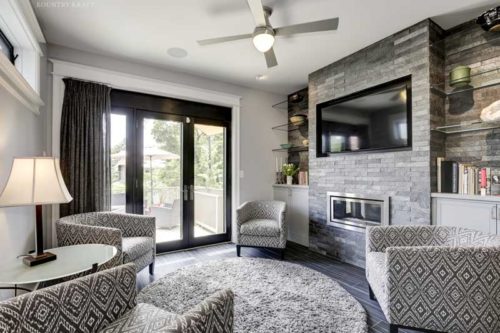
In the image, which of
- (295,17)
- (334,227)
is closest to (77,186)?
(295,17)

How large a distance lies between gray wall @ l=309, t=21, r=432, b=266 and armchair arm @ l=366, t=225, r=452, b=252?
310mm

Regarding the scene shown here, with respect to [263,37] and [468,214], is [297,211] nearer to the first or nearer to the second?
[468,214]

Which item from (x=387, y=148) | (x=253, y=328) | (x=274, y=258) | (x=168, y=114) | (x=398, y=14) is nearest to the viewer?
(x=253, y=328)

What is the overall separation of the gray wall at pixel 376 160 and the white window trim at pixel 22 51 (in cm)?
332

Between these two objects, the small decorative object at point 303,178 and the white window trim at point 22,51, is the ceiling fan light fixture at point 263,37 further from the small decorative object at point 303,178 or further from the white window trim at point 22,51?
the small decorative object at point 303,178

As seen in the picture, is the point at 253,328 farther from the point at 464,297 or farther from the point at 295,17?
the point at 295,17

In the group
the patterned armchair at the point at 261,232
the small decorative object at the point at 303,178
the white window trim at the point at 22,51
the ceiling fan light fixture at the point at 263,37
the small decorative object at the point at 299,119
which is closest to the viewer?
the white window trim at the point at 22,51

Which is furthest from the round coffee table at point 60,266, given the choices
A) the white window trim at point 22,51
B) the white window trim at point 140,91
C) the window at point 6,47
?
the window at point 6,47

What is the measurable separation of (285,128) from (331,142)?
4.44 ft

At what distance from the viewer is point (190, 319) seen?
0.86 meters

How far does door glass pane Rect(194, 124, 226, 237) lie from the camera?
3857mm

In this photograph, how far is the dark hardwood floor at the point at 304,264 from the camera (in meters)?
2.10

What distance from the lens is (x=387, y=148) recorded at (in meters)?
2.77

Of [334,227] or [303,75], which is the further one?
[303,75]
